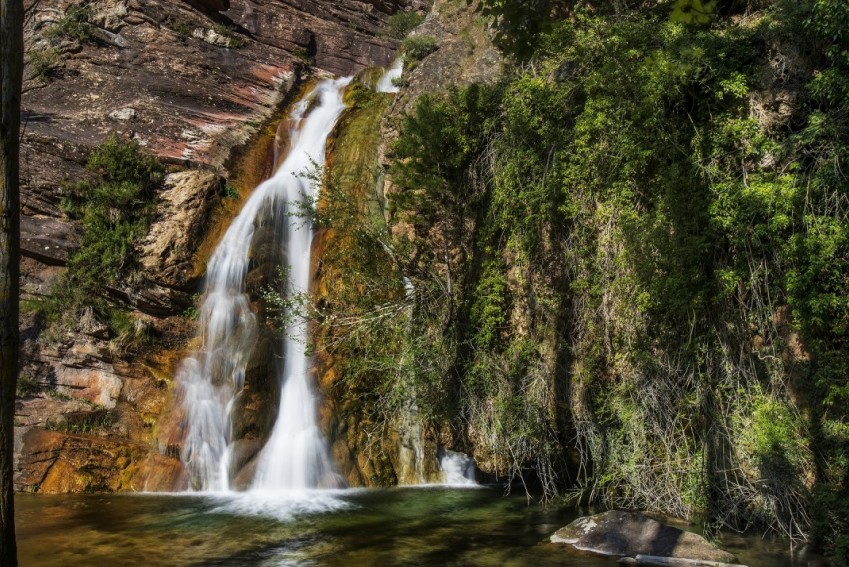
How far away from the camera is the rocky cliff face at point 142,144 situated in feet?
39.8

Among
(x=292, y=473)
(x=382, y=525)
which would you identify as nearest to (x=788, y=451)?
(x=382, y=525)

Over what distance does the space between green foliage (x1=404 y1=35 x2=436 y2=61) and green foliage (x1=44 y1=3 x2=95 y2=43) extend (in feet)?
35.8

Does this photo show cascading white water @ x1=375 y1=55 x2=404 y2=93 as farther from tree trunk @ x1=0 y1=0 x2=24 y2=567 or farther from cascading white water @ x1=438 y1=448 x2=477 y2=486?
tree trunk @ x1=0 y1=0 x2=24 y2=567

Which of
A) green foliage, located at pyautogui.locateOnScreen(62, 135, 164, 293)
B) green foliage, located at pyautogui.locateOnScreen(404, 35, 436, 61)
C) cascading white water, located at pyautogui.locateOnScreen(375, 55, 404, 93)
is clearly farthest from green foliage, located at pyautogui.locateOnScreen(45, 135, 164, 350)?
cascading white water, located at pyautogui.locateOnScreen(375, 55, 404, 93)

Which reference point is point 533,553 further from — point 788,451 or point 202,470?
point 202,470

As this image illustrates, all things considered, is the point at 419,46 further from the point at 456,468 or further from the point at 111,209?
the point at 456,468

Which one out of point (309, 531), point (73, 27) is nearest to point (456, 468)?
point (309, 531)

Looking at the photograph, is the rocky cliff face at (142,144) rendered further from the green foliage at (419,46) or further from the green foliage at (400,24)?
the green foliage at (419,46)

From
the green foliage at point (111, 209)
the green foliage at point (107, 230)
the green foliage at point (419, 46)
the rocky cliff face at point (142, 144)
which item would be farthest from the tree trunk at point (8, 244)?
the green foliage at point (419, 46)

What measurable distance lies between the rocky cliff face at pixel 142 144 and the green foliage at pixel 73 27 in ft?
0.14

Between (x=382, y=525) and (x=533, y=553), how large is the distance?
7.53 ft

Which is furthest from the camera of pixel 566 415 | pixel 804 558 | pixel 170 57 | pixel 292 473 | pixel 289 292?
pixel 170 57

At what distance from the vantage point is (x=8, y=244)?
4500 mm

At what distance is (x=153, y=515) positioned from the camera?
31.5 ft
